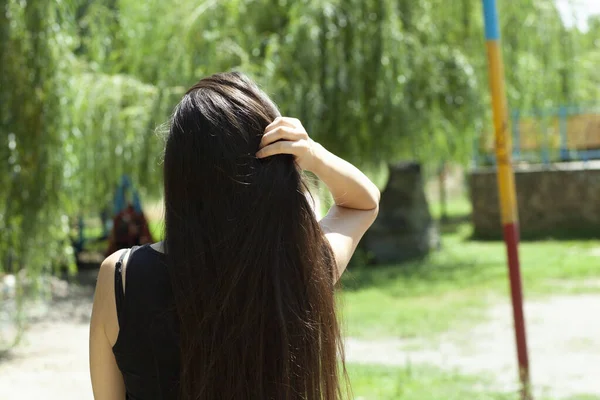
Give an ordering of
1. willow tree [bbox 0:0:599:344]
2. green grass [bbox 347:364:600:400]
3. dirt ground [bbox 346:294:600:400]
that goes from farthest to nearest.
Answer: willow tree [bbox 0:0:599:344] < dirt ground [bbox 346:294:600:400] < green grass [bbox 347:364:600:400]

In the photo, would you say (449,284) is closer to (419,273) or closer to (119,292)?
(419,273)

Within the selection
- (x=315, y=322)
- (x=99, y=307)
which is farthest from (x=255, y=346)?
(x=99, y=307)

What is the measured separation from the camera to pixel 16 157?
20.0 feet

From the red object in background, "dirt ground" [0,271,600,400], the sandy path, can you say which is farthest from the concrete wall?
the sandy path

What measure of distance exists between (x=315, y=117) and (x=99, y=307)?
25.9 feet

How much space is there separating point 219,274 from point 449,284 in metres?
8.29

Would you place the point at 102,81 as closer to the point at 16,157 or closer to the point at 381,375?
the point at 16,157

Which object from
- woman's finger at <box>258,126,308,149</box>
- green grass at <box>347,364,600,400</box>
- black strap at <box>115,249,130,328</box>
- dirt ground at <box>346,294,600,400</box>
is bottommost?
dirt ground at <box>346,294,600,400</box>

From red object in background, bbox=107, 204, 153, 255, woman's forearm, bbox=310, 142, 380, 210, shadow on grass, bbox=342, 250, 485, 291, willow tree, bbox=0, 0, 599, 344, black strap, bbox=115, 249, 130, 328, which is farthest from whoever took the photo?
shadow on grass, bbox=342, 250, 485, 291

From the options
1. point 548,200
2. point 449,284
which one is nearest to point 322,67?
point 449,284

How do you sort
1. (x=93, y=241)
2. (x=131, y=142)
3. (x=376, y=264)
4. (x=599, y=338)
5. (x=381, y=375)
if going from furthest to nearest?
(x=93, y=241) < (x=376, y=264) < (x=131, y=142) < (x=599, y=338) < (x=381, y=375)

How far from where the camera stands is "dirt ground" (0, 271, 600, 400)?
5457 mm

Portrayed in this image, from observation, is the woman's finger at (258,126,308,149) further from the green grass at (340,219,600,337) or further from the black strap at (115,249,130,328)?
the green grass at (340,219,600,337)

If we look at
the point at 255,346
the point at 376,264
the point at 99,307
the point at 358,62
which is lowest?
the point at 376,264
